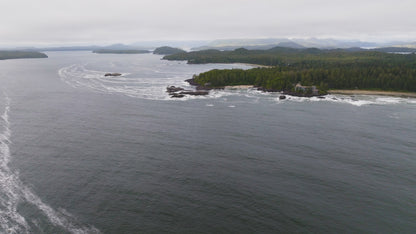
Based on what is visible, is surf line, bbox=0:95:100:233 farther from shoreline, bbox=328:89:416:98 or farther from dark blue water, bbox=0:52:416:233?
shoreline, bbox=328:89:416:98

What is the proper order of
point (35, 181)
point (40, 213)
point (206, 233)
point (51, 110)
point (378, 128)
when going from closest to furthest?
1. point (206, 233)
2. point (40, 213)
3. point (35, 181)
4. point (378, 128)
5. point (51, 110)

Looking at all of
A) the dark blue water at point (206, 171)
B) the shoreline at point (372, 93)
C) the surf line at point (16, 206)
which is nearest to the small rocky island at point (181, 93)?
the dark blue water at point (206, 171)

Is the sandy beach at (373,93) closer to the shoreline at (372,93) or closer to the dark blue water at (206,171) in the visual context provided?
the shoreline at (372,93)

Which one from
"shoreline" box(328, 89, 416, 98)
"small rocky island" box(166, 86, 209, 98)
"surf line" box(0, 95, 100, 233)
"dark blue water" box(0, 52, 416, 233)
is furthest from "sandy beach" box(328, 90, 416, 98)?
"surf line" box(0, 95, 100, 233)

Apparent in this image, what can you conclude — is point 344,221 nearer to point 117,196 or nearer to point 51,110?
point 117,196

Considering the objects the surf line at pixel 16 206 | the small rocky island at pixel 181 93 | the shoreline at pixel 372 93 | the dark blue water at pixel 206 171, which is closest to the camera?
the surf line at pixel 16 206

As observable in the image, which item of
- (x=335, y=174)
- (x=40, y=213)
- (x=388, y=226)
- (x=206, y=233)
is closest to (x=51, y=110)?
(x=40, y=213)

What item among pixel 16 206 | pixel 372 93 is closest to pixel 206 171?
pixel 16 206
